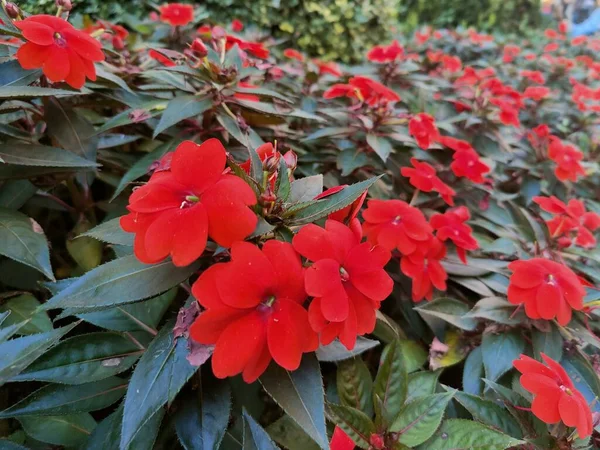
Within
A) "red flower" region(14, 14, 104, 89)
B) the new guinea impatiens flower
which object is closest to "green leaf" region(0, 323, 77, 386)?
"red flower" region(14, 14, 104, 89)

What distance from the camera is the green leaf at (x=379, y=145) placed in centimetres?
157

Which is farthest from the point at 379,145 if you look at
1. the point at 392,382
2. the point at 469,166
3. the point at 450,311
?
the point at 392,382

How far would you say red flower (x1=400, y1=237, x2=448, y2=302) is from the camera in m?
1.32

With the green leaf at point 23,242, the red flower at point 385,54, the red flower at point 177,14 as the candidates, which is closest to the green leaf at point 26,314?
the green leaf at point 23,242

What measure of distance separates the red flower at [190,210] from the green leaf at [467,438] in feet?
2.24

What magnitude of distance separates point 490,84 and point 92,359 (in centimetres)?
234

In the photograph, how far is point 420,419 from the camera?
3.30 feet

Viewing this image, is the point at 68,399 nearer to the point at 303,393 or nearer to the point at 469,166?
the point at 303,393

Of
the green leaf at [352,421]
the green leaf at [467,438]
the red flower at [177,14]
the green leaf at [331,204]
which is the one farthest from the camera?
the red flower at [177,14]

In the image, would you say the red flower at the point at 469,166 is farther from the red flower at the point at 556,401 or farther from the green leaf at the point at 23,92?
the green leaf at the point at 23,92

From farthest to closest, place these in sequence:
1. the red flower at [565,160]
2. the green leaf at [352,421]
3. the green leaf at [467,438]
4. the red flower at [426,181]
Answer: the red flower at [565,160] < the red flower at [426,181] < the green leaf at [352,421] < the green leaf at [467,438]

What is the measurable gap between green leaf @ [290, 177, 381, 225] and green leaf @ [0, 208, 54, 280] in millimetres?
654

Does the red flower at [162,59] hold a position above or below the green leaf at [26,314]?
above

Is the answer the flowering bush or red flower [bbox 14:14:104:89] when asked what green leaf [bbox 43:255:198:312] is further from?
red flower [bbox 14:14:104:89]
